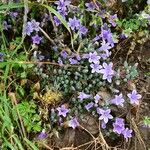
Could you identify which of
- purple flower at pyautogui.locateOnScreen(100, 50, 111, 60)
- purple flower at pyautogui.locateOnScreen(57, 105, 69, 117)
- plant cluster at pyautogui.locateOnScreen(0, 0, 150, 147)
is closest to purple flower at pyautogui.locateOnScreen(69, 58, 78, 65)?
plant cluster at pyautogui.locateOnScreen(0, 0, 150, 147)

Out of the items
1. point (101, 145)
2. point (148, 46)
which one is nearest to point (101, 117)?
point (101, 145)

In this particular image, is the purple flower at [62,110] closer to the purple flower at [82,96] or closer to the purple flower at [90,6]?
the purple flower at [82,96]

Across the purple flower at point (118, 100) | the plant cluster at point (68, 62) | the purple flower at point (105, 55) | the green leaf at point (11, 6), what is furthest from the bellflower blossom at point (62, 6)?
the purple flower at point (118, 100)

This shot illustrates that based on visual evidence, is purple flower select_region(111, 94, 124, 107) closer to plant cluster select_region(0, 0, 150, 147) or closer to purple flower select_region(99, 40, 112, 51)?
plant cluster select_region(0, 0, 150, 147)

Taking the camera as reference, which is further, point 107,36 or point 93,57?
Answer: point 107,36

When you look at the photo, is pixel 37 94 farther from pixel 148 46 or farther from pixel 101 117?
pixel 148 46

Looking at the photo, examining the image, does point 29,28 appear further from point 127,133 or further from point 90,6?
point 127,133

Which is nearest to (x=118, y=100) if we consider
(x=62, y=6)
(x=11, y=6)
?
(x=62, y=6)

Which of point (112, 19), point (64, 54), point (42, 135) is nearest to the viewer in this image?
point (42, 135)
